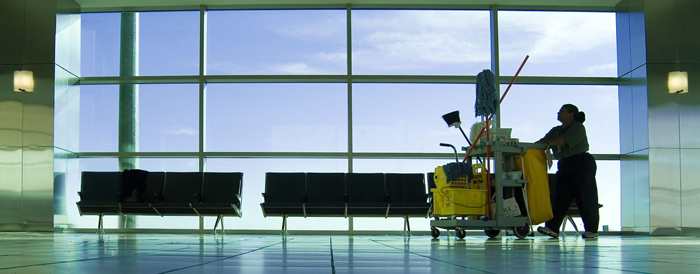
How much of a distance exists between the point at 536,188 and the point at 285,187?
12.3 feet

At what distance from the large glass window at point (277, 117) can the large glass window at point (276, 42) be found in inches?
11.7

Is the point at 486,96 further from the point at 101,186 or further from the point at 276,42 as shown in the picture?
the point at 101,186

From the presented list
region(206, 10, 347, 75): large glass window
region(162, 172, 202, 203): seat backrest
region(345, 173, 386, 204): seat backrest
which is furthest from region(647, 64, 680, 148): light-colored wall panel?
region(162, 172, 202, 203): seat backrest

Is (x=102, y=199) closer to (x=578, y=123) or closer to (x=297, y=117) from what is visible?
(x=297, y=117)

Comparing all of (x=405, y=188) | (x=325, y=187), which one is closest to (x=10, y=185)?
(x=325, y=187)

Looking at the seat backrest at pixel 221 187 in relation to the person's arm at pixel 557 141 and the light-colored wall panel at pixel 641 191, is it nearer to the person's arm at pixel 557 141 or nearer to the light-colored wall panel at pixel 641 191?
the person's arm at pixel 557 141

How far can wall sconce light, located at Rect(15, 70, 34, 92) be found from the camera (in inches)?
374

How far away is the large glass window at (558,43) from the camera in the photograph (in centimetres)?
1036

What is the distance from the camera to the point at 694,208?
30.2 ft

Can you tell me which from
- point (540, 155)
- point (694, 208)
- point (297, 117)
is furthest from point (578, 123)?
point (297, 117)

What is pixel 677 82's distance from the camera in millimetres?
9281

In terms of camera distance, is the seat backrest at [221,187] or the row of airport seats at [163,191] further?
the seat backrest at [221,187]

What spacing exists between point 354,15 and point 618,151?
15.1ft

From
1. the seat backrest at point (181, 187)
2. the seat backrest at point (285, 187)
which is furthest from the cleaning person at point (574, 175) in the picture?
the seat backrest at point (181, 187)
